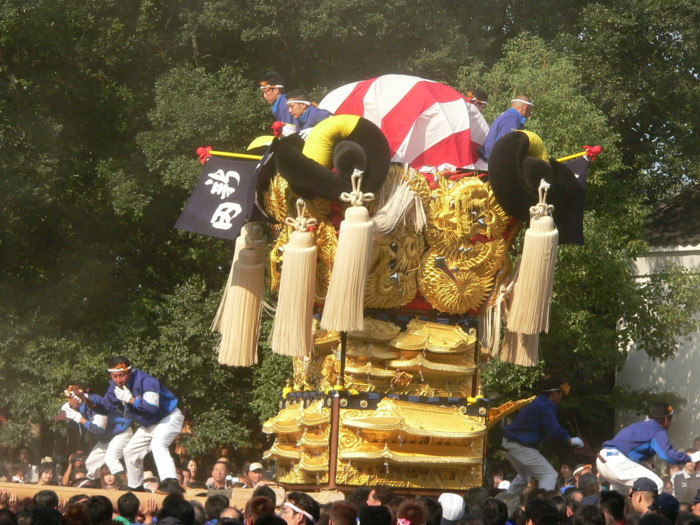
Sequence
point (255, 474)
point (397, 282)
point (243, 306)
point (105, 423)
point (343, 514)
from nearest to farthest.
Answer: point (343, 514) → point (397, 282) → point (243, 306) → point (105, 423) → point (255, 474)

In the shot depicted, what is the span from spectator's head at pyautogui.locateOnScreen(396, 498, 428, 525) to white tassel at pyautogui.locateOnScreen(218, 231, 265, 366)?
409 centimetres

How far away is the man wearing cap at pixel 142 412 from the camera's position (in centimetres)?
1254

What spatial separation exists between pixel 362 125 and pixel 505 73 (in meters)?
8.75

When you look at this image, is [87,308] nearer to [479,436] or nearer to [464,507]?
[479,436]

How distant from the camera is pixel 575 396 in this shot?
66.3 feet

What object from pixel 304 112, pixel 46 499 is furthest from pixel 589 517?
pixel 304 112

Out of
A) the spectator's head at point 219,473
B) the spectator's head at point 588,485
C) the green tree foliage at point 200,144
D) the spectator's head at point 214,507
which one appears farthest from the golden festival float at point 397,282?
the green tree foliage at point 200,144

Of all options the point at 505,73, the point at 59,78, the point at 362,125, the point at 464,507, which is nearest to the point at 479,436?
the point at 464,507

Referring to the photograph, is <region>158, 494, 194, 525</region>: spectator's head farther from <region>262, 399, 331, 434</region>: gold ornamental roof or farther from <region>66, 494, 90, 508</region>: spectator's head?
<region>262, 399, 331, 434</region>: gold ornamental roof

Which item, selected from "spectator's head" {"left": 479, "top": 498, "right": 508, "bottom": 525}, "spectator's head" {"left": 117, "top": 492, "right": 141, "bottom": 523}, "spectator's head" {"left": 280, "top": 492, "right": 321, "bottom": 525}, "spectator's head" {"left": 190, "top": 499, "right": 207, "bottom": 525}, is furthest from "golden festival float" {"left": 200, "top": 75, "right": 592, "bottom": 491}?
"spectator's head" {"left": 280, "top": 492, "right": 321, "bottom": 525}

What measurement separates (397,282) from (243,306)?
1349 mm

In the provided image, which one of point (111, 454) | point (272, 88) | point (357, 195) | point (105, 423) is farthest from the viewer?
point (105, 423)

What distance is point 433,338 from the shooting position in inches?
431

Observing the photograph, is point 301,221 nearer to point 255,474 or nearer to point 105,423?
point 105,423
